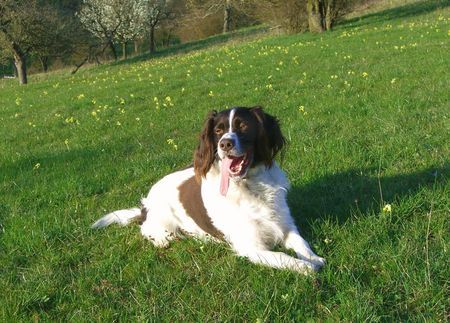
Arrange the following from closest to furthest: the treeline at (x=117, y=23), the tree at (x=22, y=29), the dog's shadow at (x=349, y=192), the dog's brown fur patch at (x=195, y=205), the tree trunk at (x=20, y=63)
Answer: the dog's brown fur patch at (x=195, y=205) → the dog's shadow at (x=349, y=192) → the tree at (x=22, y=29) → the treeline at (x=117, y=23) → the tree trunk at (x=20, y=63)

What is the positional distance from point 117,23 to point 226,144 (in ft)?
133

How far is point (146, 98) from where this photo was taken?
12.4 m

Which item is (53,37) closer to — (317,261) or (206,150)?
(206,150)

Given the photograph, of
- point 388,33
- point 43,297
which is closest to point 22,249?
point 43,297

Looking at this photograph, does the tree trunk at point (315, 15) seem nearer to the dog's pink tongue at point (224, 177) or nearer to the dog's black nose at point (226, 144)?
the dog's pink tongue at point (224, 177)

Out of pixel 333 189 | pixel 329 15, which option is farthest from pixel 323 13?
pixel 333 189


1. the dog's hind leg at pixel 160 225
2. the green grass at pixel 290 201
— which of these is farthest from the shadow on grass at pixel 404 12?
the dog's hind leg at pixel 160 225

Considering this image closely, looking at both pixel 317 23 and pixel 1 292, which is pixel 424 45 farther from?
pixel 1 292

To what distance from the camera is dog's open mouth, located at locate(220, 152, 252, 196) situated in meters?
3.91

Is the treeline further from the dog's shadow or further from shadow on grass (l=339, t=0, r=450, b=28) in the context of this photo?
the dog's shadow

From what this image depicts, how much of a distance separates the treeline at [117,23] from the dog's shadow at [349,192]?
70.8ft

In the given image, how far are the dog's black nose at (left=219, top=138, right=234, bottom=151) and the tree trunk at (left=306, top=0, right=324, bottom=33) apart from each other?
23.1m

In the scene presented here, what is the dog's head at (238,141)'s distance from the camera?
386 centimetres

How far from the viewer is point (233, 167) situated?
395 centimetres
